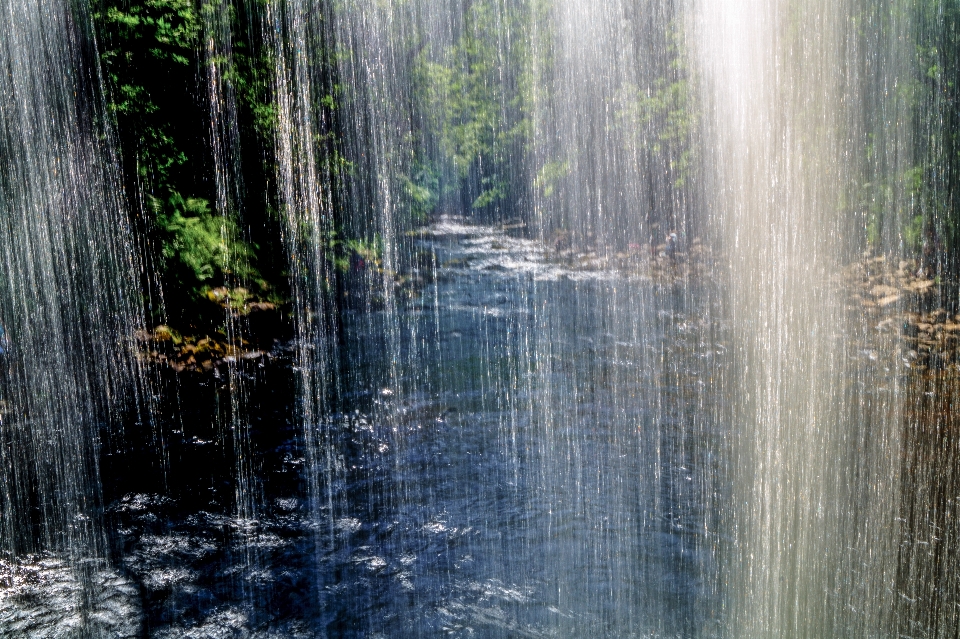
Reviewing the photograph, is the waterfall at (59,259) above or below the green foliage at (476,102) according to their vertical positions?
below

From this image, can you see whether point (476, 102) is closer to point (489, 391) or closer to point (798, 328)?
point (798, 328)

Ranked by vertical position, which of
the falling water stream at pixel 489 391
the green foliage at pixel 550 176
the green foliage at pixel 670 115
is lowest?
the falling water stream at pixel 489 391

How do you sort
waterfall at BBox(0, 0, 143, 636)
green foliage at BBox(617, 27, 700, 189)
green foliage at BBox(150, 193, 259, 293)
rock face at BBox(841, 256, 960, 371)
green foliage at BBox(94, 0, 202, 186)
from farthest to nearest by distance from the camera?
1. green foliage at BBox(617, 27, 700, 189)
2. rock face at BBox(841, 256, 960, 371)
3. green foliage at BBox(150, 193, 259, 293)
4. green foliage at BBox(94, 0, 202, 186)
5. waterfall at BBox(0, 0, 143, 636)

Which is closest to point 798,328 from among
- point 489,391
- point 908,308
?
point 908,308

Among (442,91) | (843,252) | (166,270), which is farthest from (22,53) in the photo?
(442,91)

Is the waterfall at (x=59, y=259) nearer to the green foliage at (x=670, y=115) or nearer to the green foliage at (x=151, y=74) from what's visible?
the green foliage at (x=151, y=74)

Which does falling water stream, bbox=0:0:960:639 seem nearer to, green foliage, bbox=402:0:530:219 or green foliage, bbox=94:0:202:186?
green foliage, bbox=94:0:202:186

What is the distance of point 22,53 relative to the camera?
27.1ft

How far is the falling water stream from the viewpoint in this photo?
5.04 m

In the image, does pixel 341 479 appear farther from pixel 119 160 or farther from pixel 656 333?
pixel 656 333

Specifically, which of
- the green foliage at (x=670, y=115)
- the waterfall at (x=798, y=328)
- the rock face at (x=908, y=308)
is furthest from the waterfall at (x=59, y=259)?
the green foliage at (x=670, y=115)

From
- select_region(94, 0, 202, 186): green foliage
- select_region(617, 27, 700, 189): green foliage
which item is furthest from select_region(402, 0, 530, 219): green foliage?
select_region(94, 0, 202, 186): green foliage

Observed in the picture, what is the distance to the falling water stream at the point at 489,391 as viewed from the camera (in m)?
5.04

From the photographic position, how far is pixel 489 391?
948 centimetres
